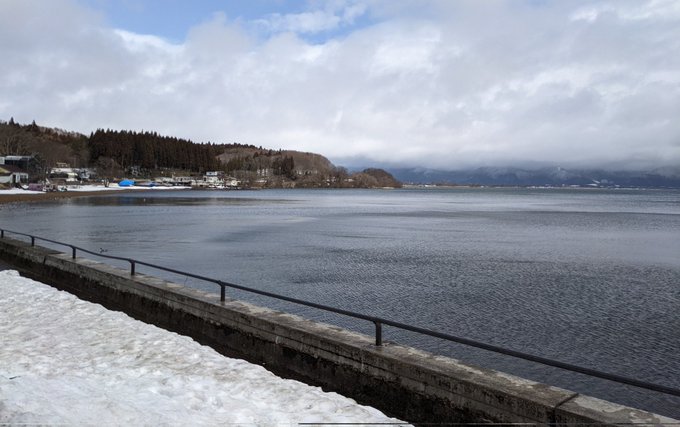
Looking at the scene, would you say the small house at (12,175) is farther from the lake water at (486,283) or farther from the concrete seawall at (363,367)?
the concrete seawall at (363,367)

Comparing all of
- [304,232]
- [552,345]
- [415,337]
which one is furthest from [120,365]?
[304,232]

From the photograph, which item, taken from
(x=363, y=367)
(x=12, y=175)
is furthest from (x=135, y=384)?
(x=12, y=175)

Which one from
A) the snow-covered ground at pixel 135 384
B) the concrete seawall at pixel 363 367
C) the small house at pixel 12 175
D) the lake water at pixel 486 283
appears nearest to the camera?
the concrete seawall at pixel 363 367

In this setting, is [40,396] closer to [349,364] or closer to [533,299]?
[349,364]

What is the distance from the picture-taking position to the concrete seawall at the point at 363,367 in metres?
6.29

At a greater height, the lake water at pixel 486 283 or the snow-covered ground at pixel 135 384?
the snow-covered ground at pixel 135 384

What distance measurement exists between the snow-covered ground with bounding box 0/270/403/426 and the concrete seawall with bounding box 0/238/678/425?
0.52 meters

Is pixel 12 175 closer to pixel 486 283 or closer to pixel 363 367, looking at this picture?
pixel 486 283

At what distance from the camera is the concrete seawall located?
6.29 metres

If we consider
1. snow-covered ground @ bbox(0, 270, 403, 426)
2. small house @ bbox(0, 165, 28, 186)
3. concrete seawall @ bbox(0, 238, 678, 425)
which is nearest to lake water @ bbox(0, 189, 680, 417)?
concrete seawall @ bbox(0, 238, 678, 425)

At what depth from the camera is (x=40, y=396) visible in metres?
6.82

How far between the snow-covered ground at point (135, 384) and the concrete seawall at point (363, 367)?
52 centimetres

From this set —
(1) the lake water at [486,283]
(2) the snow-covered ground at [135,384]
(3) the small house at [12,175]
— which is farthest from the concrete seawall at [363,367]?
(3) the small house at [12,175]

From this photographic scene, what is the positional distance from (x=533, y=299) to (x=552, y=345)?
592 centimetres
